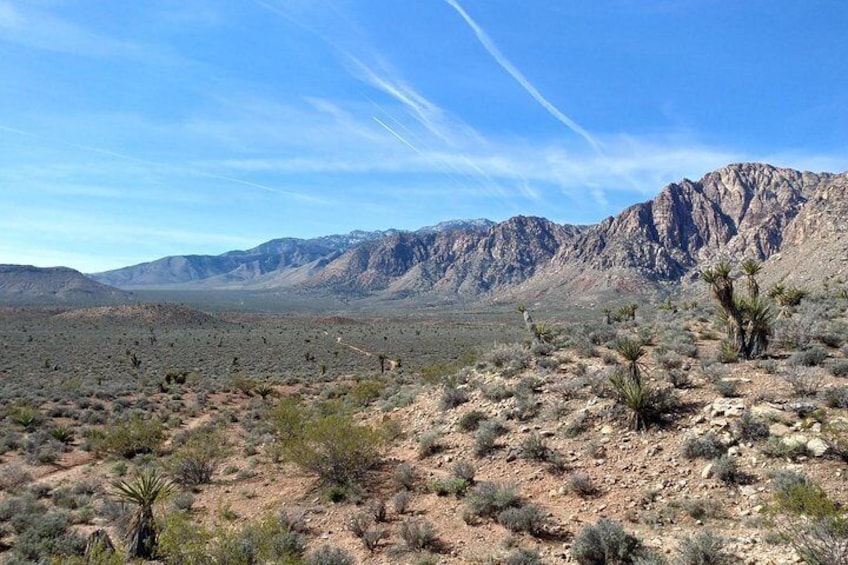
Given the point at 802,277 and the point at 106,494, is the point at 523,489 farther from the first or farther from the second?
the point at 802,277

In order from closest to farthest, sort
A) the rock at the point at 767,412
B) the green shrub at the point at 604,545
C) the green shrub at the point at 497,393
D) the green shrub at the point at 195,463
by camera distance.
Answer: the green shrub at the point at 604,545
the rock at the point at 767,412
the green shrub at the point at 195,463
the green shrub at the point at 497,393

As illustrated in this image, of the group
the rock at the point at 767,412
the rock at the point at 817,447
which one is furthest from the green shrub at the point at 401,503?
the rock at the point at 817,447

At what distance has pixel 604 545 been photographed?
24.7 feet

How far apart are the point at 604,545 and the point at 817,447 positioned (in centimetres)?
469

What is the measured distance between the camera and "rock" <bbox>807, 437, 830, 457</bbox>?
878 centimetres

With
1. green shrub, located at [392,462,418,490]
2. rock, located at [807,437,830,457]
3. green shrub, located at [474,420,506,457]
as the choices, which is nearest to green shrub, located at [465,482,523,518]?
green shrub, located at [392,462,418,490]

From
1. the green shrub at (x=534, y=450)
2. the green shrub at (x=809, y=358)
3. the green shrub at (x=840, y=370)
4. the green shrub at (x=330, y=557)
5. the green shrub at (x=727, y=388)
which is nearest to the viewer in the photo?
the green shrub at (x=330, y=557)

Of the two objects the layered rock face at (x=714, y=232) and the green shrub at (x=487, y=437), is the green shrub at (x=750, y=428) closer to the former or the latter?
the green shrub at (x=487, y=437)

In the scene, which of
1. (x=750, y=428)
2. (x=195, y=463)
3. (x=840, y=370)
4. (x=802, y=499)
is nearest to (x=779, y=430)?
(x=750, y=428)

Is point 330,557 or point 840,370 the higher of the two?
point 840,370

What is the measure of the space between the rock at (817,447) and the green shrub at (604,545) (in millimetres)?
3947

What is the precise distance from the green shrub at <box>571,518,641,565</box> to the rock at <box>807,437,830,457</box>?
12.9ft

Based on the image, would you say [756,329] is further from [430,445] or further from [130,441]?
[130,441]

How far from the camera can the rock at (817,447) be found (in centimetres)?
878
